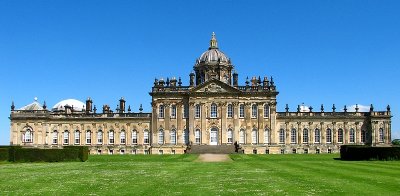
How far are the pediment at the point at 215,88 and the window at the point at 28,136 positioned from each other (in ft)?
74.7

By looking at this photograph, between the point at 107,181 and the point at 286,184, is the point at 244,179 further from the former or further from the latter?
the point at 107,181

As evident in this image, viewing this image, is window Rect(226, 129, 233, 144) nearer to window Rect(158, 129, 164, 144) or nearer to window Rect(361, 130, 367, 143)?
window Rect(158, 129, 164, 144)

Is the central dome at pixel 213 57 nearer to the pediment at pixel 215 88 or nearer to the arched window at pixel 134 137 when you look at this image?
the pediment at pixel 215 88

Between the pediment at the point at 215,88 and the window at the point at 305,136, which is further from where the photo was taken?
the window at the point at 305,136

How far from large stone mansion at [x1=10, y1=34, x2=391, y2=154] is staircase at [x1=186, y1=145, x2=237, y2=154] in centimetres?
98

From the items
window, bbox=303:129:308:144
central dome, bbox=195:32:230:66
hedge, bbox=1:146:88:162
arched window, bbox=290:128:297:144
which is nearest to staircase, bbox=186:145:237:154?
arched window, bbox=290:128:297:144

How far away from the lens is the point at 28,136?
7419cm

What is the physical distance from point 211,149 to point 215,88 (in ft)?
29.6

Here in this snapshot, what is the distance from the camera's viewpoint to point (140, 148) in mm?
73562

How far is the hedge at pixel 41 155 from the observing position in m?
44.7

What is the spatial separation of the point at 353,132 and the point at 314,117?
18.5 ft

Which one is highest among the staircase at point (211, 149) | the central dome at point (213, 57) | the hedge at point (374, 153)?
the central dome at point (213, 57)

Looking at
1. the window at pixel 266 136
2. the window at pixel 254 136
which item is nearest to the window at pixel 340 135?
the window at pixel 266 136

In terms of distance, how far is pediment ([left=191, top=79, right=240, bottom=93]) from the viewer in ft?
234
